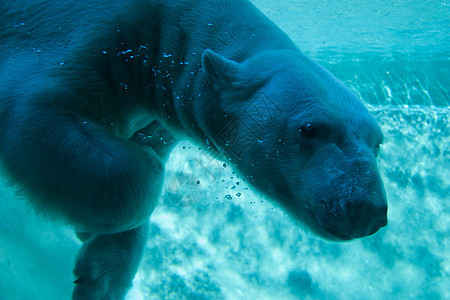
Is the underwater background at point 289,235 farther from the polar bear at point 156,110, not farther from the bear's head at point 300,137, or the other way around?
the bear's head at point 300,137

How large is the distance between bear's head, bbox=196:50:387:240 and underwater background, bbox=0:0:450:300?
3.55m

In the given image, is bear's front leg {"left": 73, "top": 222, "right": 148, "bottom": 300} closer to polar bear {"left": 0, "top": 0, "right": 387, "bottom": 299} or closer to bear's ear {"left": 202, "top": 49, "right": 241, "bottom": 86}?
polar bear {"left": 0, "top": 0, "right": 387, "bottom": 299}

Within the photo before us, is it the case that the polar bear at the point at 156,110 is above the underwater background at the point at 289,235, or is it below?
above

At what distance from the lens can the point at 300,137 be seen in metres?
1.63

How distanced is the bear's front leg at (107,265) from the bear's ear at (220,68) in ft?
3.94

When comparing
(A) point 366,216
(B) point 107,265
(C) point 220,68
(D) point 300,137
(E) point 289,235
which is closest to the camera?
(A) point 366,216

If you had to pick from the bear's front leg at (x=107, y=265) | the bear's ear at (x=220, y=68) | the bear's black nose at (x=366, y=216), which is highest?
the bear's ear at (x=220, y=68)

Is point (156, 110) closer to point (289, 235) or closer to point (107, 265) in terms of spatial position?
point (107, 265)

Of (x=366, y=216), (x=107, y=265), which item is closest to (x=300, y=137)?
(x=366, y=216)

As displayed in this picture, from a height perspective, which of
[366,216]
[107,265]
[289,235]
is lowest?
[289,235]

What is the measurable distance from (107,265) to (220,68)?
1.36 meters

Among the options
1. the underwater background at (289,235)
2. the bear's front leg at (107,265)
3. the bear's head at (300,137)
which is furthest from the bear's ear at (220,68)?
the underwater background at (289,235)

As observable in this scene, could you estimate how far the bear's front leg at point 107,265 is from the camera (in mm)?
2130

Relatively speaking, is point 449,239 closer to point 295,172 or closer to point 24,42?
point 295,172
